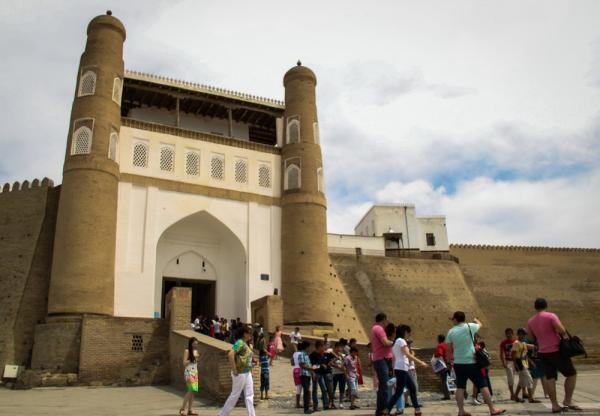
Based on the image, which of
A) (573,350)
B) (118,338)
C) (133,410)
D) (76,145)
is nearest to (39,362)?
(118,338)

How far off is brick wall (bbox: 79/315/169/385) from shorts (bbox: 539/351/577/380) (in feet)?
36.4

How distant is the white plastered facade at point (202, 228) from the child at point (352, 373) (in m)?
10.3

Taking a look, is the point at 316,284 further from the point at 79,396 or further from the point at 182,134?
the point at 79,396

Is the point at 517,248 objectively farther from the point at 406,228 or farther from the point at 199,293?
the point at 199,293

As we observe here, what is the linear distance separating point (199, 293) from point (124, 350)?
6606mm

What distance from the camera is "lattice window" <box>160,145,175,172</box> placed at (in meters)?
20.2

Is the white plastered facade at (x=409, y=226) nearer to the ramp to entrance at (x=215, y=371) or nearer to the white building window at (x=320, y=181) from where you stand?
the white building window at (x=320, y=181)

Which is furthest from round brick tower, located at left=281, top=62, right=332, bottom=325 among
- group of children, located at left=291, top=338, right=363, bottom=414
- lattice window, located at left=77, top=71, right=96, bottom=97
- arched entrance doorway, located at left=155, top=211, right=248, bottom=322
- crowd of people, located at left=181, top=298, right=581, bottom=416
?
group of children, located at left=291, top=338, right=363, bottom=414

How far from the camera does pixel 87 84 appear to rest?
19.1 metres

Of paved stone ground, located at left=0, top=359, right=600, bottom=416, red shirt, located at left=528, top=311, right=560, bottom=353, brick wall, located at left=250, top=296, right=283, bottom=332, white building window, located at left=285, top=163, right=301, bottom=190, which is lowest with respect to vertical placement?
paved stone ground, located at left=0, top=359, right=600, bottom=416

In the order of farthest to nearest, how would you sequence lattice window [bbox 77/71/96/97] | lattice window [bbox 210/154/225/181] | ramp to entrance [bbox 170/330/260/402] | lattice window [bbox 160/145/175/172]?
lattice window [bbox 210/154/225/181] < lattice window [bbox 160/145/175/172] < lattice window [bbox 77/71/96/97] < ramp to entrance [bbox 170/330/260/402]

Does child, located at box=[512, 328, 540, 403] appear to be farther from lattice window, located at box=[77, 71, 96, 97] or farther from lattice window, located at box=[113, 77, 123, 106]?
lattice window, located at box=[77, 71, 96, 97]

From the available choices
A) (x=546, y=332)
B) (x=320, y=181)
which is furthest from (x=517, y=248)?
(x=546, y=332)

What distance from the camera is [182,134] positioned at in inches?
827
